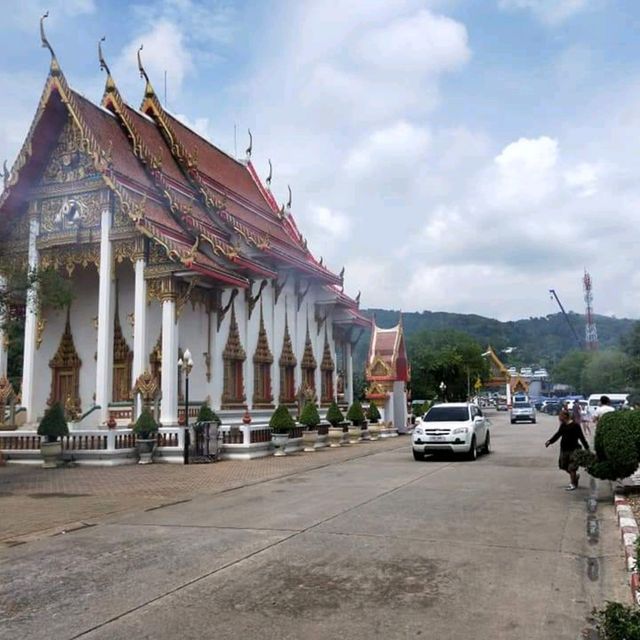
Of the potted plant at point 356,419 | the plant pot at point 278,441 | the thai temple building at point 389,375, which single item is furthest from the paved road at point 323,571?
the thai temple building at point 389,375

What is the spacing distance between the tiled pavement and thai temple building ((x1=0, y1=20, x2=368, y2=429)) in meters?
2.63

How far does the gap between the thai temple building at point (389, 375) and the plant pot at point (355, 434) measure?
3.40m

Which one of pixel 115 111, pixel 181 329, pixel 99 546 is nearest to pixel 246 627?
pixel 99 546

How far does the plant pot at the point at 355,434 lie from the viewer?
2820cm

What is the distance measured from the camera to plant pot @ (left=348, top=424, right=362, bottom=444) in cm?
2820

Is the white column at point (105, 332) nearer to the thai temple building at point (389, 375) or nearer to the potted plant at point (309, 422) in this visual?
the potted plant at point (309, 422)

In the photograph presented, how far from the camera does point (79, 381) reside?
2308cm

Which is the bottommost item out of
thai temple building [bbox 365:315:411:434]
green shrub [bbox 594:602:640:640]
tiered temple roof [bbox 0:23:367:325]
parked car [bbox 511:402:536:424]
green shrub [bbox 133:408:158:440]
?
parked car [bbox 511:402:536:424]

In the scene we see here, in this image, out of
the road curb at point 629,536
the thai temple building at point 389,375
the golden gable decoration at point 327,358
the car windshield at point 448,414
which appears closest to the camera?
the road curb at point 629,536

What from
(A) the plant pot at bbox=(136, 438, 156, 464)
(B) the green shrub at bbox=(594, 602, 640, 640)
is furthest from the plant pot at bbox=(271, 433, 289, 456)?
(B) the green shrub at bbox=(594, 602, 640, 640)

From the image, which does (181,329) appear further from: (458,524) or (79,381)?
(458,524)

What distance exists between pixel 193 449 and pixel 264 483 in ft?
17.8

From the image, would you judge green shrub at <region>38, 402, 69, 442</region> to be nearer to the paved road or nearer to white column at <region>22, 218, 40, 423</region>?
white column at <region>22, 218, 40, 423</region>

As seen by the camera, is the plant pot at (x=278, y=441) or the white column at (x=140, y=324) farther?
the plant pot at (x=278, y=441)
